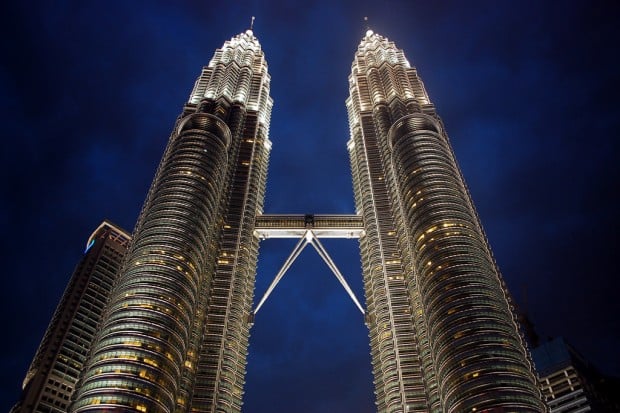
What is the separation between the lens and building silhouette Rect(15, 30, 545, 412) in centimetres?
9531

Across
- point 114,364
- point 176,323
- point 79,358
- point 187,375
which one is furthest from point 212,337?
point 79,358

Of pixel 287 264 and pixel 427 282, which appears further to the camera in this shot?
pixel 287 264

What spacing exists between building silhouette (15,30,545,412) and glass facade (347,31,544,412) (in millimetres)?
292

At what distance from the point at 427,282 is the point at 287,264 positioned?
60840mm

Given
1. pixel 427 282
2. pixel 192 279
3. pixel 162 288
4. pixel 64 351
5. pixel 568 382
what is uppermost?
pixel 64 351

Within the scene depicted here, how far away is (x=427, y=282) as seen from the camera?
11175 centimetres

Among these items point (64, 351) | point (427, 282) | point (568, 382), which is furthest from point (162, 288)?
point (568, 382)

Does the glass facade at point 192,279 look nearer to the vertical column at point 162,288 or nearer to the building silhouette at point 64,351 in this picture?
the vertical column at point 162,288

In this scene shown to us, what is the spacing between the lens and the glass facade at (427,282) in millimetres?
94312

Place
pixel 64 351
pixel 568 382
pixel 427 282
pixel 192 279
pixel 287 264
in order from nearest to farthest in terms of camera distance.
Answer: pixel 427 282, pixel 192 279, pixel 287 264, pixel 64 351, pixel 568 382

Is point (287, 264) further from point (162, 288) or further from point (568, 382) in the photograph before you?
point (568, 382)

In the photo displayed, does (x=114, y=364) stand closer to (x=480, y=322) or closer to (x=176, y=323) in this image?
(x=176, y=323)

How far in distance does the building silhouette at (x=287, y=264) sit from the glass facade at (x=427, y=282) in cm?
29

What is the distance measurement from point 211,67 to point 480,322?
129 metres
